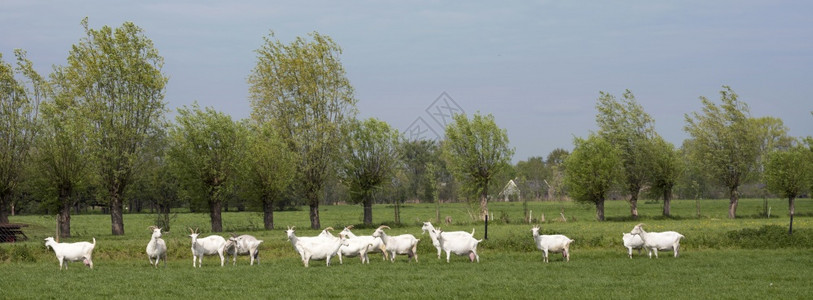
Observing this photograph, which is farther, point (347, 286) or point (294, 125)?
point (294, 125)

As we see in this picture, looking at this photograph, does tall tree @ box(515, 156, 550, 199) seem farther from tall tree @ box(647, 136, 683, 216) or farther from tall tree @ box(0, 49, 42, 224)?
tall tree @ box(0, 49, 42, 224)

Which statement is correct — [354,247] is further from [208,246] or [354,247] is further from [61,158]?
[61,158]

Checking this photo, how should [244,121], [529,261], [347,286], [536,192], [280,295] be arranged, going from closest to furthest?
[280,295], [347,286], [529,261], [244,121], [536,192]

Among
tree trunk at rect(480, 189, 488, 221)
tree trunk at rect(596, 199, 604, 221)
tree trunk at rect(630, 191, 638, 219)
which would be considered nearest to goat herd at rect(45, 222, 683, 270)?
tree trunk at rect(480, 189, 488, 221)

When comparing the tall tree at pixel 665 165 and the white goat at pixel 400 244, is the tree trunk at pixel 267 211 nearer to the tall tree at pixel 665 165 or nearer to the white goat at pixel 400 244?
the white goat at pixel 400 244

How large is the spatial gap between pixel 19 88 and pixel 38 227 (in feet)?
41.2

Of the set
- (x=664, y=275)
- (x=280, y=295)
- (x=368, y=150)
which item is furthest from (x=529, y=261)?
(x=368, y=150)

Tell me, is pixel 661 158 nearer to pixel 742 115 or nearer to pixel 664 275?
pixel 742 115

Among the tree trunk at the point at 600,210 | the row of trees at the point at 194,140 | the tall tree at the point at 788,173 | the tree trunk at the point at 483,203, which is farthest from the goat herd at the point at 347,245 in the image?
the tall tree at the point at 788,173

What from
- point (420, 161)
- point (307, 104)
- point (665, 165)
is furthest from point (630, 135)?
point (420, 161)

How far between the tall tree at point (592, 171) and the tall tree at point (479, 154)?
18.8 ft

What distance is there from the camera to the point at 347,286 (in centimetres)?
2109

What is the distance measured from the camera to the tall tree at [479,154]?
62.2 m

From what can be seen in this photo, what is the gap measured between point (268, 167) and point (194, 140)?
18.3 ft
